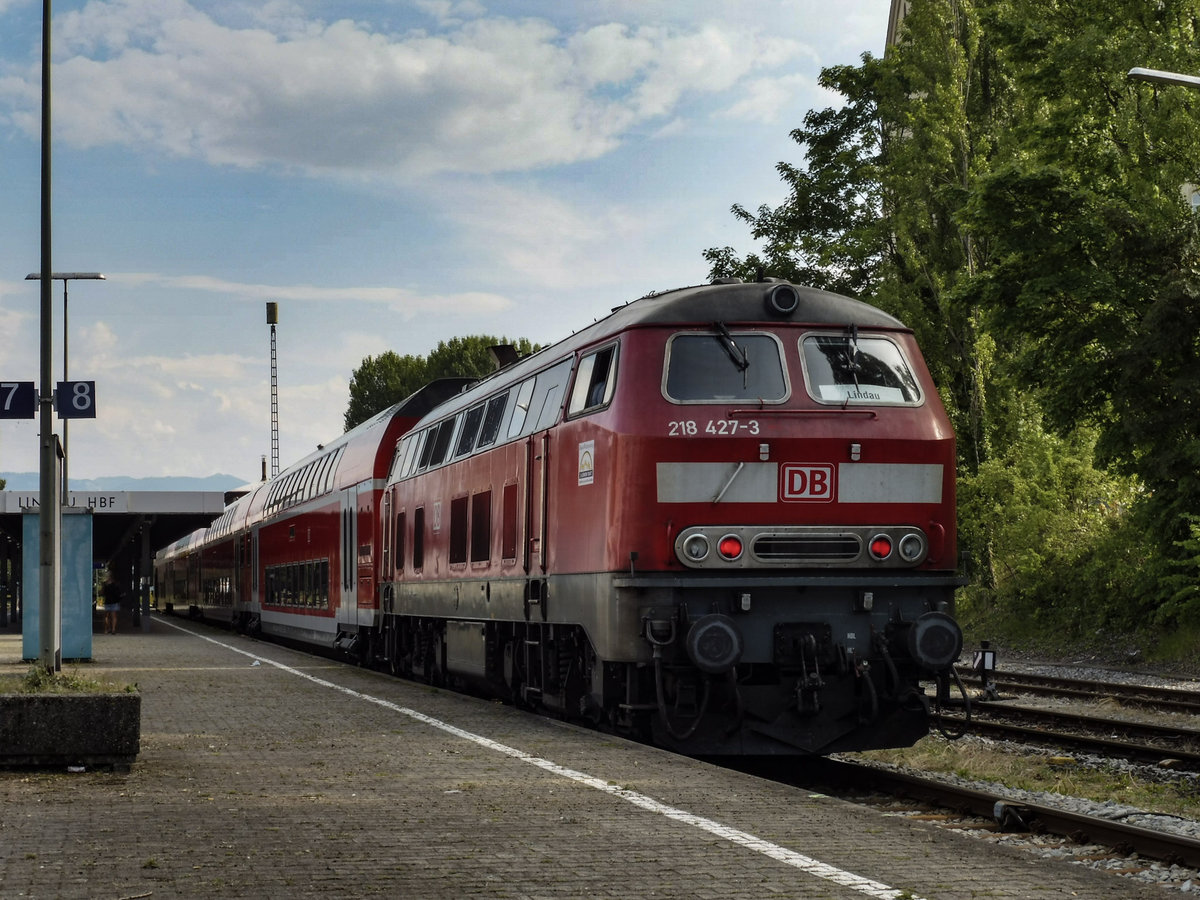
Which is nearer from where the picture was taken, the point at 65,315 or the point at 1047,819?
the point at 1047,819

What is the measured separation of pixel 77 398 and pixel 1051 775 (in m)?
15.1

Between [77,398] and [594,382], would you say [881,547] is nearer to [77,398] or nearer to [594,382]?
[594,382]

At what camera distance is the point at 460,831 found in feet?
26.1

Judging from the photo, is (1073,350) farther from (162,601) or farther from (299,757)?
(162,601)

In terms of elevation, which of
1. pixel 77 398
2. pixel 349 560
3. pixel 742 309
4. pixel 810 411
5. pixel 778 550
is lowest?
pixel 349 560

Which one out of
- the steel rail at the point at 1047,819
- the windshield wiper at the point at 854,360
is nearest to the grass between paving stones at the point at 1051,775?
the steel rail at the point at 1047,819

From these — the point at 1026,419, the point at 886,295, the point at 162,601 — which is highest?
the point at 886,295

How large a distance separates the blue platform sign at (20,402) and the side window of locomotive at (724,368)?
9445mm

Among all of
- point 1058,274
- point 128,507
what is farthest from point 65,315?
point 1058,274

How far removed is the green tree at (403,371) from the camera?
77938mm

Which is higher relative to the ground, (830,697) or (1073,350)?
(1073,350)

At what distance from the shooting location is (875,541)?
11.8 meters

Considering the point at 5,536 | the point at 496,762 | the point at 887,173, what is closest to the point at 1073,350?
the point at 887,173

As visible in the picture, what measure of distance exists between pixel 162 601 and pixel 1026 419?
183ft
